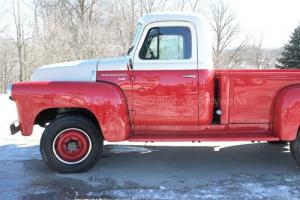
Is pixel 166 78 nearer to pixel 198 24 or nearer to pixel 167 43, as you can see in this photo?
Result: pixel 167 43

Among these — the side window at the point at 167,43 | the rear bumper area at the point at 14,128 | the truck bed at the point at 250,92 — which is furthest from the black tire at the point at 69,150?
the truck bed at the point at 250,92

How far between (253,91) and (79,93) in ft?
8.00

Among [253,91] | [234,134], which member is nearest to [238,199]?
[234,134]

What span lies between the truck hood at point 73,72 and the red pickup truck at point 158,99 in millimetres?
14

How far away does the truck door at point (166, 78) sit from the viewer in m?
5.51

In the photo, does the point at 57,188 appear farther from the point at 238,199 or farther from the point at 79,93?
the point at 238,199

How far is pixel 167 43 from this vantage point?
5629 mm

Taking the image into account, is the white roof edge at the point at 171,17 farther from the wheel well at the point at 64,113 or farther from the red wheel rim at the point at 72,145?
the red wheel rim at the point at 72,145

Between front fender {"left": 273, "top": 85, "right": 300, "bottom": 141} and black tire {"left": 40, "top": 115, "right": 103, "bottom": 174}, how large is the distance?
8.35 feet

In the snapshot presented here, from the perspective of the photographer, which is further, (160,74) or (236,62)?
(236,62)

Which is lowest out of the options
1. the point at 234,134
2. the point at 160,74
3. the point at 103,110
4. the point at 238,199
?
the point at 238,199

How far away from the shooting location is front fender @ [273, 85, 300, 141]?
5.29 m

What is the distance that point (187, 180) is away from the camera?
17.1ft

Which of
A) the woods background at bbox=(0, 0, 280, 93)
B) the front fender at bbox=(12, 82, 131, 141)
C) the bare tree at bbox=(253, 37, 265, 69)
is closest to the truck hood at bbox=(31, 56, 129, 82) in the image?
the front fender at bbox=(12, 82, 131, 141)
